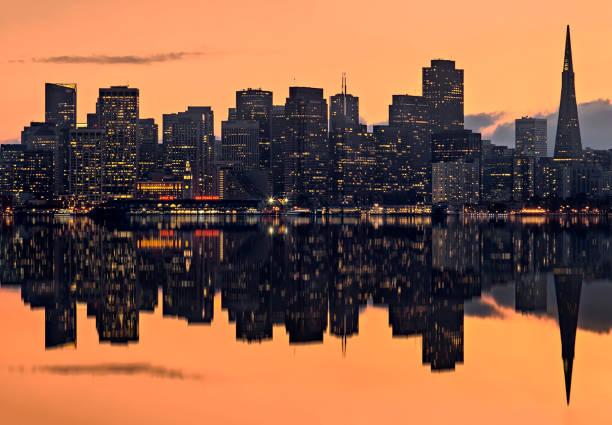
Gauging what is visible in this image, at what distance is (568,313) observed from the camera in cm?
4138

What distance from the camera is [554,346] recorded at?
33031 mm

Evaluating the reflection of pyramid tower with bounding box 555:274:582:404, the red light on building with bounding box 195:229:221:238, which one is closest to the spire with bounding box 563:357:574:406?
the reflection of pyramid tower with bounding box 555:274:582:404

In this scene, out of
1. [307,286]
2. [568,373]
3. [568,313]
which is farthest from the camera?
[307,286]

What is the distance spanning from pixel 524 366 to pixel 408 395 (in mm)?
5697

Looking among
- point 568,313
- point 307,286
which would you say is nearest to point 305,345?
point 568,313

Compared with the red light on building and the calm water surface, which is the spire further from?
the red light on building

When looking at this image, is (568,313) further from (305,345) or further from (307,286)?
(307,286)

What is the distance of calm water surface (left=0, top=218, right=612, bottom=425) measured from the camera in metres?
24.3

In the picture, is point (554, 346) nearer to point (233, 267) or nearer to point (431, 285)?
point (431, 285)

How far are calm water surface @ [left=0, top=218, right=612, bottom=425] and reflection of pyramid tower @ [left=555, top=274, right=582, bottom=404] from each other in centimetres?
10

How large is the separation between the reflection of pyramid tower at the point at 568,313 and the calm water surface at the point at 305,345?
103 millimetres

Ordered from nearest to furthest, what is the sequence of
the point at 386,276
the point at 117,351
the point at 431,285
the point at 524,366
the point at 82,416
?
the point at 82,416, the point at 524,366, the point at 117,351, the point at 431,285, the point at 386,276

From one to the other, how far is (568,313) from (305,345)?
14.8m

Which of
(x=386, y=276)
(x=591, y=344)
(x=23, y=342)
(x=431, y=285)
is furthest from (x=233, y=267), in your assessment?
(x=591, y=344)
